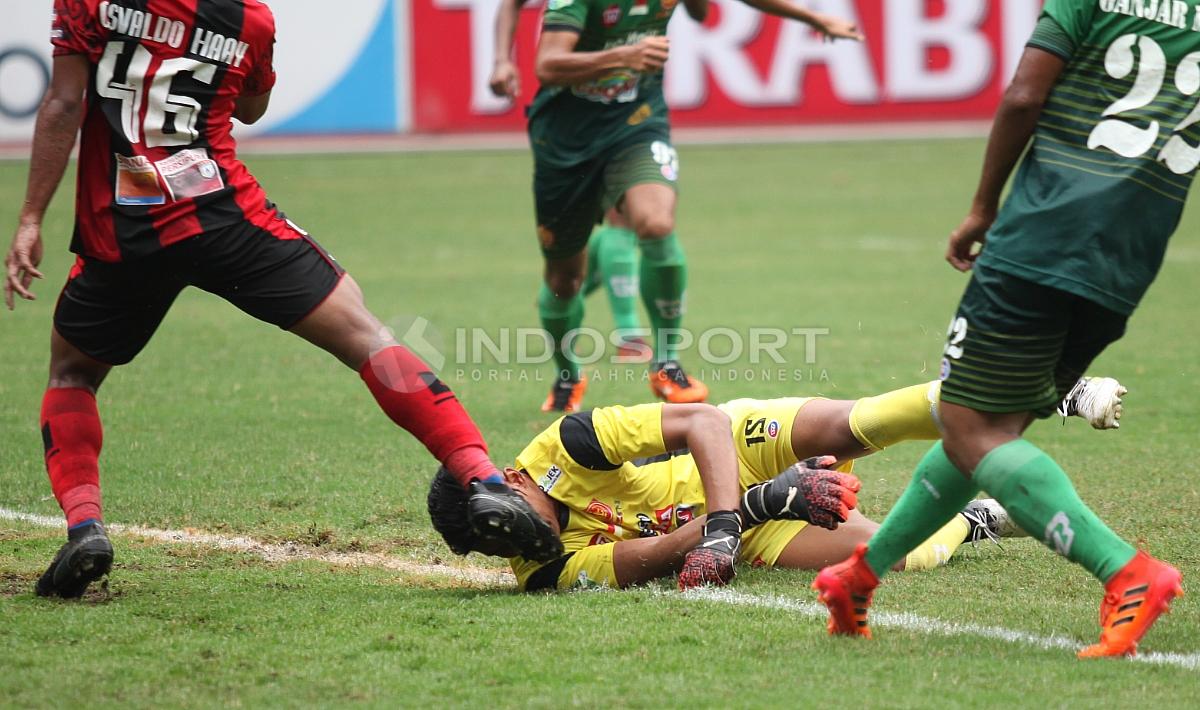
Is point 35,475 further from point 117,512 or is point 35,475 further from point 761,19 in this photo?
point 761,19

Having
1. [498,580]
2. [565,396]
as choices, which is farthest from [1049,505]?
[565,396]

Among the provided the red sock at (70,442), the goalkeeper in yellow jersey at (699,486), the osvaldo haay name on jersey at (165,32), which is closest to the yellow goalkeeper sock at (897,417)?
the goalkeeper in yellow jersey at (699,486)

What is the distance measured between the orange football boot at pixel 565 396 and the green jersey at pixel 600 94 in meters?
1.12

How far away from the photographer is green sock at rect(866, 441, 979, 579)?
3789 mm

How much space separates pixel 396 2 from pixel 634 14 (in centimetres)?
1422

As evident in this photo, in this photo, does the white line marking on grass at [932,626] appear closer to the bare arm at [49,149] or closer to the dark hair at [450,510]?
the dark hair at [450,510]

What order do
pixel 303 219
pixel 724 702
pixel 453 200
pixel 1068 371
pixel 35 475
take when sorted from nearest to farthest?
pixel 724 702, pixel 1068 371, pixel 35 475, pixel 303 219, pixel 453 200

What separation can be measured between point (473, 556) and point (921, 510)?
1790 mm

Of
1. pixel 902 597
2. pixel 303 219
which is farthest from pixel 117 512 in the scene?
pixel 303 219

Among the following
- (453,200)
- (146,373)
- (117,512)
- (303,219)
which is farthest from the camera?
(453,200)

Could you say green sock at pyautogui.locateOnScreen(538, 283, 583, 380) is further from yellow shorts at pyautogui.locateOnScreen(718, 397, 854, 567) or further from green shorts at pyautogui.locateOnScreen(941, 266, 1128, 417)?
green shorts at pyautogui.locateOnScreen(941, 266, 1128, 417)

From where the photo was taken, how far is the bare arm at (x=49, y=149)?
4.06 metres

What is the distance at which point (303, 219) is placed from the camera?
52.1ft
